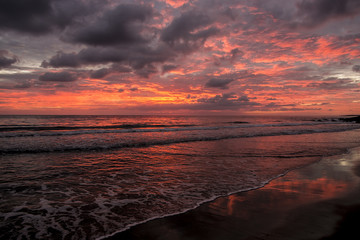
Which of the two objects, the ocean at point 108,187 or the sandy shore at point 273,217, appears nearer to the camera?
the sandy shore at point 273,217

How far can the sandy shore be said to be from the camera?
3.51 m

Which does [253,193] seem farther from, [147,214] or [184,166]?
[184,166]

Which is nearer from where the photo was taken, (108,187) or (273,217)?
(273,217)

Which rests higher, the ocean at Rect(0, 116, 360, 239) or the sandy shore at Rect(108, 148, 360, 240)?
the sandy shore at Rect(108, 148, 360, 240)

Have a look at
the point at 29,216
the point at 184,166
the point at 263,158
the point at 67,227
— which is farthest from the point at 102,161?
the point at 263,158

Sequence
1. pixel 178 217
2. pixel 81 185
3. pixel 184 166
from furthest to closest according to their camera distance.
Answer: pixel 184 166
pixel 81 185
pixel 178 217

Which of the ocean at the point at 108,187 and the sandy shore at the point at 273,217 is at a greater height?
the sandy shore at the point at 273,217

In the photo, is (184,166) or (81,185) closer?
(81,185)

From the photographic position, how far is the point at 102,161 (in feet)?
32.3

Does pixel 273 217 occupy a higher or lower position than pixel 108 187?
higher

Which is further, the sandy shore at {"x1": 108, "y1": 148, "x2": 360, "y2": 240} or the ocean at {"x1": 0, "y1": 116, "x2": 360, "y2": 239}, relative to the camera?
the ocean at {"x1": 0, "y1": 116, "x2": 360, "y2": 239}

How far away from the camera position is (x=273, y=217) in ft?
13.5

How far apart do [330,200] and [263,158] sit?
A: 5.51 meters

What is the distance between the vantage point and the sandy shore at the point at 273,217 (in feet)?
11.5
